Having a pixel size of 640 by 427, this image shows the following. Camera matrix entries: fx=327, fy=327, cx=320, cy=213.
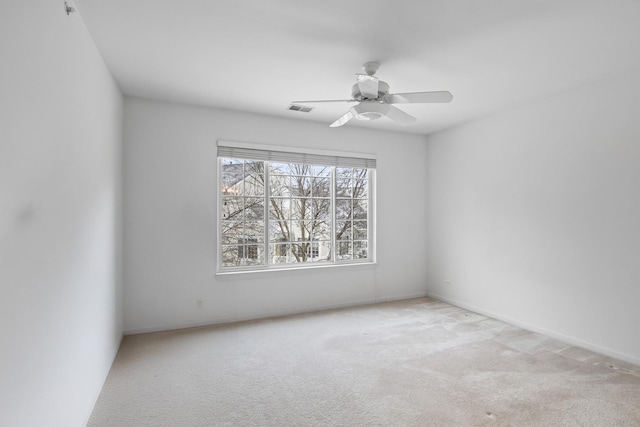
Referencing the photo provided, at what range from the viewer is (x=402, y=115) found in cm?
297

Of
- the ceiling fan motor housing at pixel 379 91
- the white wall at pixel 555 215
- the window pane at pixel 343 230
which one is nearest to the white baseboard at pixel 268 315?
the white wall at pixel 555 215

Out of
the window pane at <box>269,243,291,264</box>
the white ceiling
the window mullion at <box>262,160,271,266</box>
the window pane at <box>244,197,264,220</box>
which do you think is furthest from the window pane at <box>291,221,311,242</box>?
the white ceiling

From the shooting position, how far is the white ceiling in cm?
205

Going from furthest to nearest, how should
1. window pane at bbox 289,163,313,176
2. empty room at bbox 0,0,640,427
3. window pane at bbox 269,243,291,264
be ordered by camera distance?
1. window pane at bbox 289,163,313,176
2. window pane at bbox 269,243,291,264
3. empty room at bbox 0,0,640,427

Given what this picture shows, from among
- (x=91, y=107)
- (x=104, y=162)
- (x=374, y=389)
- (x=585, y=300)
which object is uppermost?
(x=91, y=107)

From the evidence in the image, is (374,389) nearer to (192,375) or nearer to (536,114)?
(192,375)

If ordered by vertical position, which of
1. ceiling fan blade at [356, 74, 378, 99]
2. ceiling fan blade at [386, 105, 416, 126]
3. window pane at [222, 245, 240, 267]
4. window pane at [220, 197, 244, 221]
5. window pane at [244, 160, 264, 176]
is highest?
ceiling fan blade at [356, 74, 378, 99]

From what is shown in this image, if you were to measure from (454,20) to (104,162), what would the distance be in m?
2.86

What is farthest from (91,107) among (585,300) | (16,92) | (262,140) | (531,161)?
(585,300)

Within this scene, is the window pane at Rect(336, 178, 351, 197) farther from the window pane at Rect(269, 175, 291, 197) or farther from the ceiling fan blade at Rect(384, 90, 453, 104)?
the ceiling fan blade at Rect(384, 90, 453, 104)

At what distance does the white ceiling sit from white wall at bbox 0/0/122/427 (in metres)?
0.42

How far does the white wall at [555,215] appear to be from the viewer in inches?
117

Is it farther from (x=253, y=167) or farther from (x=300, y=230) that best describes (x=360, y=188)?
(x=253, y=167)

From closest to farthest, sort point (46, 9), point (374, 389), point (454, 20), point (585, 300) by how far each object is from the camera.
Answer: point (46, 9), point (454, 20), point (374, 389), point (585, 300)
